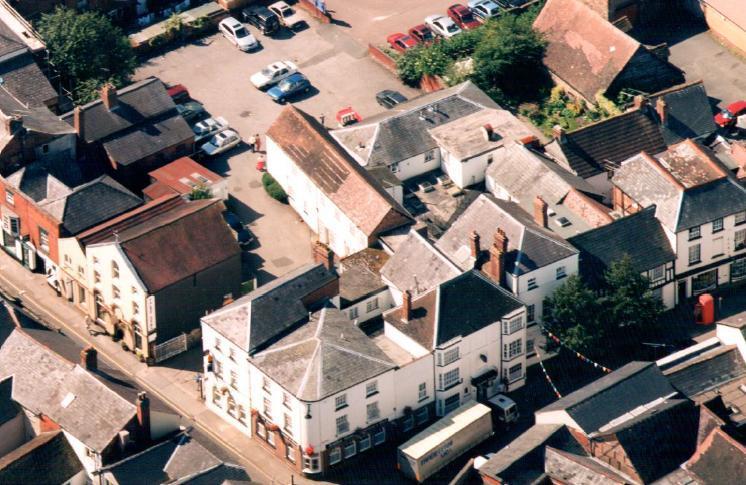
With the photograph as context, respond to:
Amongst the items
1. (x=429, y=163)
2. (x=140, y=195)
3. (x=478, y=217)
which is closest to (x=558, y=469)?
(x=478, y=217)

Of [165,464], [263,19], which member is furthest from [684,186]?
[263,19]

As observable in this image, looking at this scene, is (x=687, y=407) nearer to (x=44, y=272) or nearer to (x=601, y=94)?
(x=601, y=94)

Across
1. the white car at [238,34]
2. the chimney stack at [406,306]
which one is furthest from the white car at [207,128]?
the chimney stack at [406,306]

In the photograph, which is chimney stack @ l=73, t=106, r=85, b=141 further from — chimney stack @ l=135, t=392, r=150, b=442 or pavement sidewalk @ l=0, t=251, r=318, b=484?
chimney stack @ l=135, t=392, r=150, b=442

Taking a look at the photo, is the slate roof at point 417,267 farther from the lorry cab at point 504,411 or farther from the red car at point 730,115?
the red car at point 730,115

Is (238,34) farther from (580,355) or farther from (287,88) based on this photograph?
(580,355)
